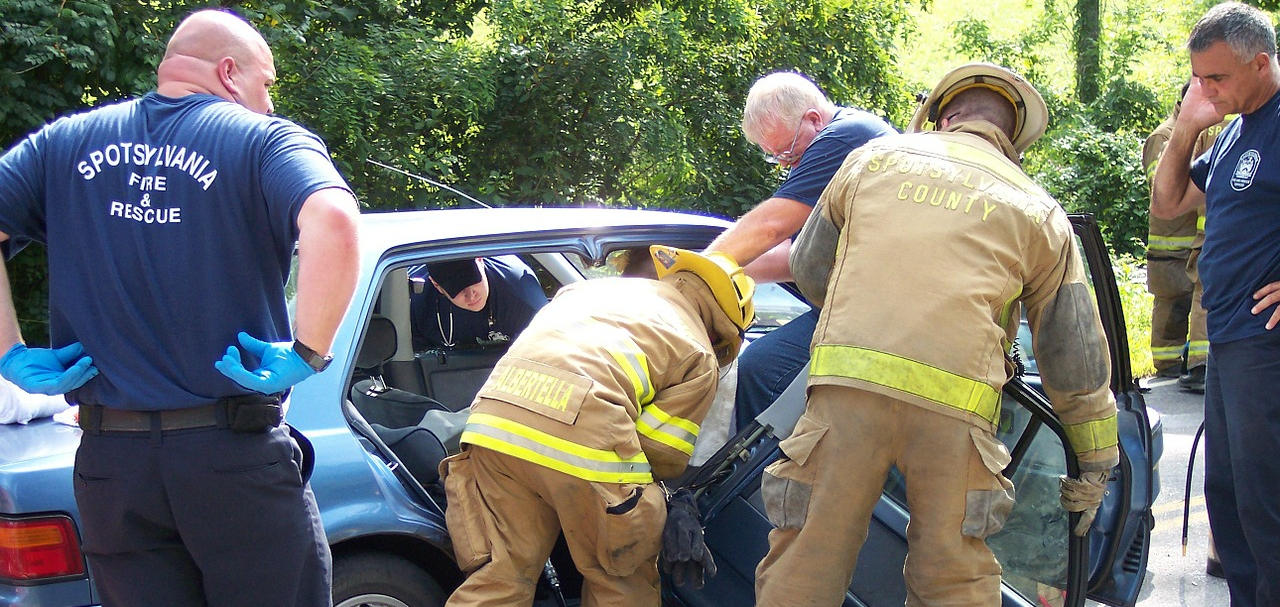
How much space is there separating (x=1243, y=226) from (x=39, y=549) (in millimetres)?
3202

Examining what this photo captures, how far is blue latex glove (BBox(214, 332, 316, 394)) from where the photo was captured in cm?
206

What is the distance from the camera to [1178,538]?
4.68 m

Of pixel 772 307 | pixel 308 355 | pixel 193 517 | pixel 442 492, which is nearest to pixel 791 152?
pixel 772 307

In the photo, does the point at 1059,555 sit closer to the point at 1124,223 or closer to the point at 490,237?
the point at 490,237

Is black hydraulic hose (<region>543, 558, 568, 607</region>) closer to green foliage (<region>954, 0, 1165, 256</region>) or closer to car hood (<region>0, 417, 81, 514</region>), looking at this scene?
car hood (<region>0, 417, 81, 514</region>)

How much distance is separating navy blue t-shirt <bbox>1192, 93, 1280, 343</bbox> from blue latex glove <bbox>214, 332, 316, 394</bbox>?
8.38ft

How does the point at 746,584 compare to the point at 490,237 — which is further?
the point at 490,237

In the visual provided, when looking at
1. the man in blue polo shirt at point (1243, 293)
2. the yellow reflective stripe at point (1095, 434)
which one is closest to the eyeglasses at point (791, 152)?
the man in blue polo shirt at point (1243, 293)

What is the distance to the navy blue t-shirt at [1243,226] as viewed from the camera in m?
3.11

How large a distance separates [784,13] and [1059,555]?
686 centimetres

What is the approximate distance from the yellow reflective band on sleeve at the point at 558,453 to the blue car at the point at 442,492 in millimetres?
323

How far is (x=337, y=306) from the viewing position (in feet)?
6.86

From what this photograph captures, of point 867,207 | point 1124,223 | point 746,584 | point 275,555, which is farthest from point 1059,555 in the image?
point 1124,223

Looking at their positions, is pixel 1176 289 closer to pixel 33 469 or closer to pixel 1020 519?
pixel 1020 519
